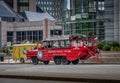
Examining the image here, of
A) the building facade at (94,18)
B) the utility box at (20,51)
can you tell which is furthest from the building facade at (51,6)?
the utility box at (20,51)

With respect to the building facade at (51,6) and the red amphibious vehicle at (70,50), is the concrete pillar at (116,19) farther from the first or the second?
the building facade at (51,6)

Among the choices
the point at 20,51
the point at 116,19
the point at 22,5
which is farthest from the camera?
the point at 22,5

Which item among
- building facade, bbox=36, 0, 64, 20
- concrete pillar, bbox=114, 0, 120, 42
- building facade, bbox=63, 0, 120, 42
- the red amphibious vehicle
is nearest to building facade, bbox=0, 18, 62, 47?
building facade, bbox=63, 0, 120, 42

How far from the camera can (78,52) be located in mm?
29266

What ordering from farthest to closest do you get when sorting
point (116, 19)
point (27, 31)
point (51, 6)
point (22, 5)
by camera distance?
1. point (51, 6)
2. point (22, 5)
3. point (27, 31)
4. point (116, 19)

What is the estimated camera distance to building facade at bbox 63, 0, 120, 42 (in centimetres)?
4125

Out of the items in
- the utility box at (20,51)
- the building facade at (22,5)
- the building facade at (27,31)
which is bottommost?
the utility box at (20,51)

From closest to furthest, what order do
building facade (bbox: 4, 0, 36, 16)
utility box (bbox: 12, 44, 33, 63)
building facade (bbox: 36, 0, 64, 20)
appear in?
utility box (bbox: 12, 44, 33, 63), building facade (bbox: 4, 0, 36, 16), building facade (bbox: 36, 0, 64, 20)

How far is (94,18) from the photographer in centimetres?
4453

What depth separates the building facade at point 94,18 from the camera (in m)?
41.2

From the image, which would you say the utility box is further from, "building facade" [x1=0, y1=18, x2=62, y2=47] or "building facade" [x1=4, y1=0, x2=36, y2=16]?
"building facade" [x1=4, y1=0, x2=36, y2=16]

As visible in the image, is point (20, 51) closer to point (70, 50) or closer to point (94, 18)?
point (94, 18)

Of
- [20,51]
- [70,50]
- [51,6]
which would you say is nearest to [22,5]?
[51,6]

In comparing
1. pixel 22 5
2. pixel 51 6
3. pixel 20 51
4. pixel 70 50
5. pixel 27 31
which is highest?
pixel 51 6
